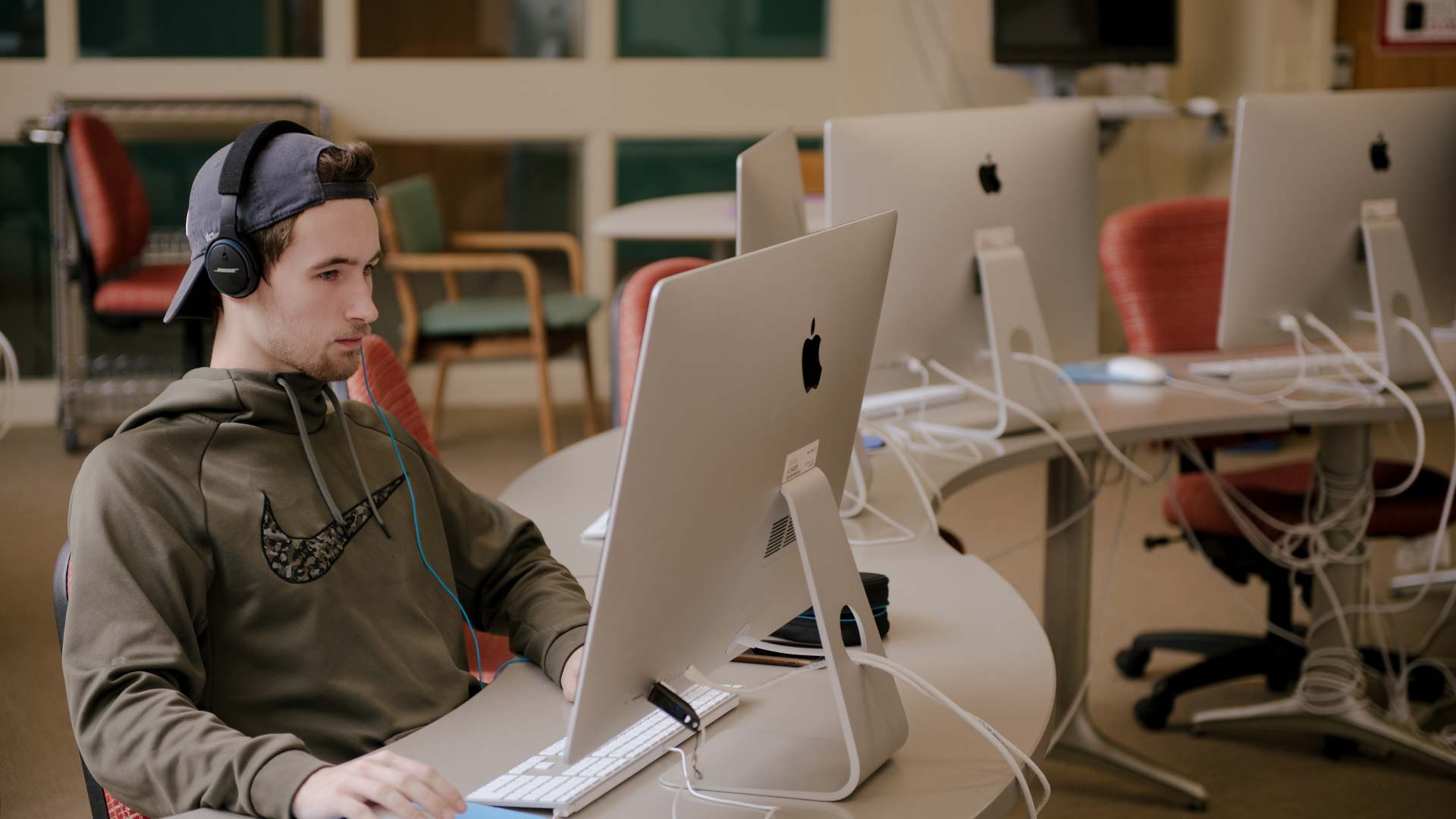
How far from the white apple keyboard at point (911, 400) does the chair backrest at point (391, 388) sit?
2.51 ft

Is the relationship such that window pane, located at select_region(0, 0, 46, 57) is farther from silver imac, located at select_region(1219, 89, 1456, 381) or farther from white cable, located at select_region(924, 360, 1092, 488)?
silver imac, located at select_region(1219, 89, 1456, 381)

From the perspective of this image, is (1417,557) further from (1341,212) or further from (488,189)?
(488,189)

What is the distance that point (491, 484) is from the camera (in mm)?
4191

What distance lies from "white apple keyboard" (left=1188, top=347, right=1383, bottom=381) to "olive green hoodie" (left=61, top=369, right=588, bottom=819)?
5.04 feet

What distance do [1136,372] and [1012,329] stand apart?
0.47 meters

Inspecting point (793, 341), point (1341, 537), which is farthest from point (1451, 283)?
point (793, 341)

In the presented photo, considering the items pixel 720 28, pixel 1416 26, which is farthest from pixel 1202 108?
pixel 720 28

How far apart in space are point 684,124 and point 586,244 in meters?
0.59

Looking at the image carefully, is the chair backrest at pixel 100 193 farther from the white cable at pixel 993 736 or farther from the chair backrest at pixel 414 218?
the white cable at pixel 993 736

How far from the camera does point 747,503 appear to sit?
3.36 feet

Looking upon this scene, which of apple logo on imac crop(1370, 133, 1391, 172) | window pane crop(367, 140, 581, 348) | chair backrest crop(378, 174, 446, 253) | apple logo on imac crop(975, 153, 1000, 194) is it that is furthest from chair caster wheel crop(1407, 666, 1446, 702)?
window pane crop(367, 140, 581, 348)

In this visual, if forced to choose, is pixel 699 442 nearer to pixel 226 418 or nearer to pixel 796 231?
pixel 226 418

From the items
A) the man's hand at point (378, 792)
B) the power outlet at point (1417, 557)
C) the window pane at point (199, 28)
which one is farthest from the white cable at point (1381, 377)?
the window pane at point (199, 28)

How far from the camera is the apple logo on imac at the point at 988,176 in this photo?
6.55ft
